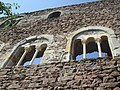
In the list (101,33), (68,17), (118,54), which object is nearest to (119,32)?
(101,33)

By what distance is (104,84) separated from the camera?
4.40m

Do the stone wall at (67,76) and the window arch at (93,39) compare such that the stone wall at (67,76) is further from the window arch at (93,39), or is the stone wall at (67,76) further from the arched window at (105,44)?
the arched window at (105,44)

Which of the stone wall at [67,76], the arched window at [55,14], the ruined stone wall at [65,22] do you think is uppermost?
the arched window at [55,14]

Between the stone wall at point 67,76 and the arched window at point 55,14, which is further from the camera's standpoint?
the arched window at point 55,14

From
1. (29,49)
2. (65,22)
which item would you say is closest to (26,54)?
(29,49)

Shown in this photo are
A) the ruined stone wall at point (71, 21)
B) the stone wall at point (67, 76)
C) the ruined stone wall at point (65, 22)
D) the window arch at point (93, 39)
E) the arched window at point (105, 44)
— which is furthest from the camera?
the ruined stone wall at point (71, 21)

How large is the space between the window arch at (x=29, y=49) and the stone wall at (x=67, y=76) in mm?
1314

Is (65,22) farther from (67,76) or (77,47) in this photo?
(67,76)

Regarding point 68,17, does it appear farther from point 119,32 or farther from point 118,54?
point 118,54

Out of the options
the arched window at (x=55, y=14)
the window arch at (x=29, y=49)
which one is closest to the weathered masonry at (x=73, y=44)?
the window arch at (x=29, y=49)

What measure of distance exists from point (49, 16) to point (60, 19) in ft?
3.49

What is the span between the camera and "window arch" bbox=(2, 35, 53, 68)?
6895 mm

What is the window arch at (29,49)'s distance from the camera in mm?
6895

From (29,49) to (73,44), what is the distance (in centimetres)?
168
